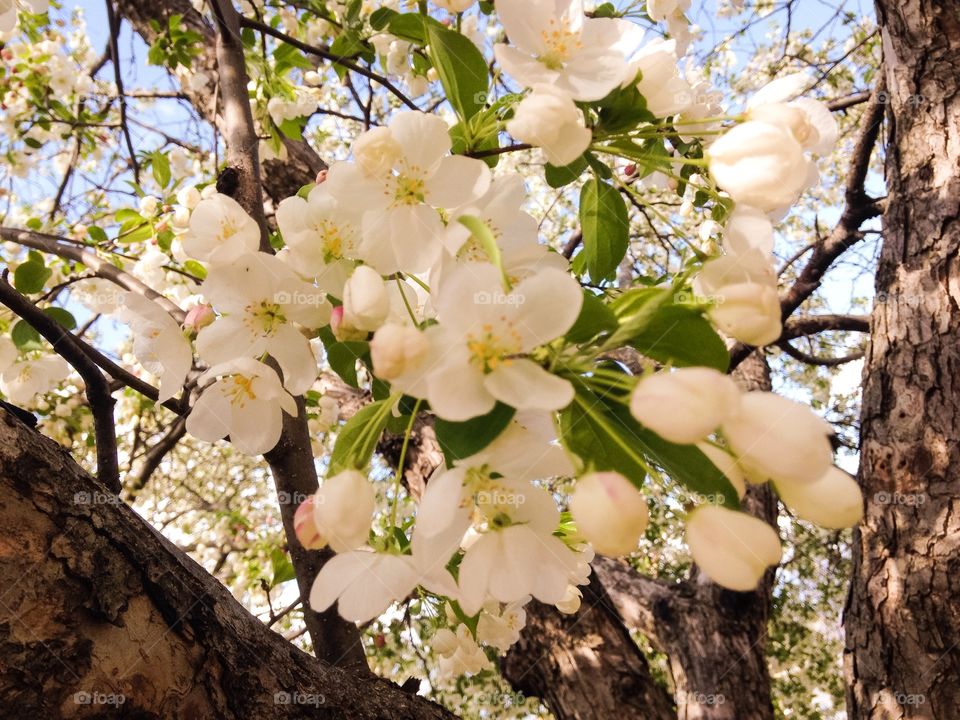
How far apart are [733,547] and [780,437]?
97 mm

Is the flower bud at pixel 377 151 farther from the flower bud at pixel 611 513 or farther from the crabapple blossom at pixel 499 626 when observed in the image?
the crabapple blossom at pixel 499 626

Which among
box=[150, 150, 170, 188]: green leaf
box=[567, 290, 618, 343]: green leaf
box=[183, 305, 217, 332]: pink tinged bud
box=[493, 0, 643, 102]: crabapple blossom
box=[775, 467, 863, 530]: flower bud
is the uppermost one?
box=[150, 150, 170, 188]: green leaf

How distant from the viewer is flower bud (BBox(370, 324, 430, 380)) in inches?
19.3

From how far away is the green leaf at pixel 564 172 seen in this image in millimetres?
780

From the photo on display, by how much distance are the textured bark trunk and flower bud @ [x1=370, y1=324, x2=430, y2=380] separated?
1557 millimetres

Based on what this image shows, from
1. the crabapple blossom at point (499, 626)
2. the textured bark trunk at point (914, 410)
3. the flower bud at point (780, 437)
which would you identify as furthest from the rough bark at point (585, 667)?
the flower bud at point (780, 437)

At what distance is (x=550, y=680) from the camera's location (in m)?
2.28

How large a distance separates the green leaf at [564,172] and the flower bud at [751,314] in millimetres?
308

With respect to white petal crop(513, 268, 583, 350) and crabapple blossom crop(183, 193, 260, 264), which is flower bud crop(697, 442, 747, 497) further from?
crabapple blossom crop(183, 193, 260, 264)

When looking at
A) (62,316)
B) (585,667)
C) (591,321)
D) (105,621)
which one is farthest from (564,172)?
(585,667)

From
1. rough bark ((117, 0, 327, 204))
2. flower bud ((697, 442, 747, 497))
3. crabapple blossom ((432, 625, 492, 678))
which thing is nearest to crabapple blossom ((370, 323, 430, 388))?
flower bud ((697, 442, 747, 497))

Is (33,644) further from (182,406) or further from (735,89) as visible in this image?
(735,89)

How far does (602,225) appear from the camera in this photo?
840mm

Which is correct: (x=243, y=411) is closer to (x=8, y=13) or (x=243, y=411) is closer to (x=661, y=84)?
(x=661, y=84)
